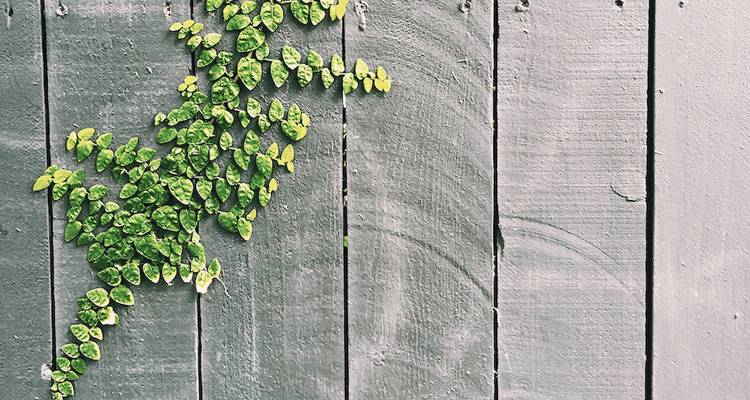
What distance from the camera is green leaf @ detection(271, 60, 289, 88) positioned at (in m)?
1.09

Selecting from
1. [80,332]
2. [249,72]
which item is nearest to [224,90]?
[249,72]

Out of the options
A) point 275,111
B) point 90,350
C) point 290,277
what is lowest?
point 90,350

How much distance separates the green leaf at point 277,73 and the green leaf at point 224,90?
53 millimetres

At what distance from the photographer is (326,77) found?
1.09 m

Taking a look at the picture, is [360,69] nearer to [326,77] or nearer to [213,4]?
[326,77]

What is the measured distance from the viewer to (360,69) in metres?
1.09

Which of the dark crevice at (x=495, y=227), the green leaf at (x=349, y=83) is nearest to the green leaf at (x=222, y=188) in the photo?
the green leaf at (x=349, y=83)

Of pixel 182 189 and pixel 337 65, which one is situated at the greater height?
pixel 337 65

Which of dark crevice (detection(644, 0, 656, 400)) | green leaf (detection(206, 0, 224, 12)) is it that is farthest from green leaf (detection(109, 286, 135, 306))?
dark crevice (detection(644, 0, 656, 400))

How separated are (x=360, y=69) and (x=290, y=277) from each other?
309 millimetres

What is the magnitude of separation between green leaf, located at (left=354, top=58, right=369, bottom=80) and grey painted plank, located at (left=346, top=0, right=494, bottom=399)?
0.01 metres

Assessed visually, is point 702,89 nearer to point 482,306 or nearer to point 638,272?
point 638,272

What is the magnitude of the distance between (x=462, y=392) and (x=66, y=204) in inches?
24.5

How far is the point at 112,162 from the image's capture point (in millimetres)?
1096
